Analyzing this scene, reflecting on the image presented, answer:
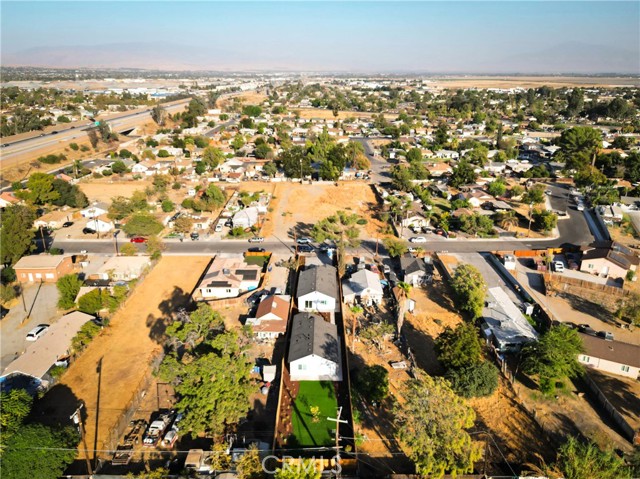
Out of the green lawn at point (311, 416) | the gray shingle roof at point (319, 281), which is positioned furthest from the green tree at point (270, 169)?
the green lawn at point (311, 416)

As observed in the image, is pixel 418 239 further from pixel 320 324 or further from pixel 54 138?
pixel 54 138

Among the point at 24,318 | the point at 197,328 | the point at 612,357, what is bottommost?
the point at 24,318

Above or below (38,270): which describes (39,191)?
above

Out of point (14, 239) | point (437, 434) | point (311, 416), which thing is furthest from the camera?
point (14, 239)

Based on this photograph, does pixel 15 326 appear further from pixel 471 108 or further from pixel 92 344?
pixel 471 108

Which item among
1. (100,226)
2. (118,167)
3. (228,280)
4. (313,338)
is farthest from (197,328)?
(118,167)

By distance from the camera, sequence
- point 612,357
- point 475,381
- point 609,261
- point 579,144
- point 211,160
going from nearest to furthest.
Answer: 1. point 475,381
2. point 612,357
3. point 609,261
4. point 211,160
5. point 579,144

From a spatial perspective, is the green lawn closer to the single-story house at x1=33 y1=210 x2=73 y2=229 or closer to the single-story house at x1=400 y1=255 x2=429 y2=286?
the single-story house at x1=400 y1=255 x2=429 y2=286

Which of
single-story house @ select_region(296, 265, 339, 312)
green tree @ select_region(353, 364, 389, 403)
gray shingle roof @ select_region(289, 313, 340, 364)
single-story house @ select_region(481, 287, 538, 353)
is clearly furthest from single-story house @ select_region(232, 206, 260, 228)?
green tree @ select_region(353, 364, 389, 403)
